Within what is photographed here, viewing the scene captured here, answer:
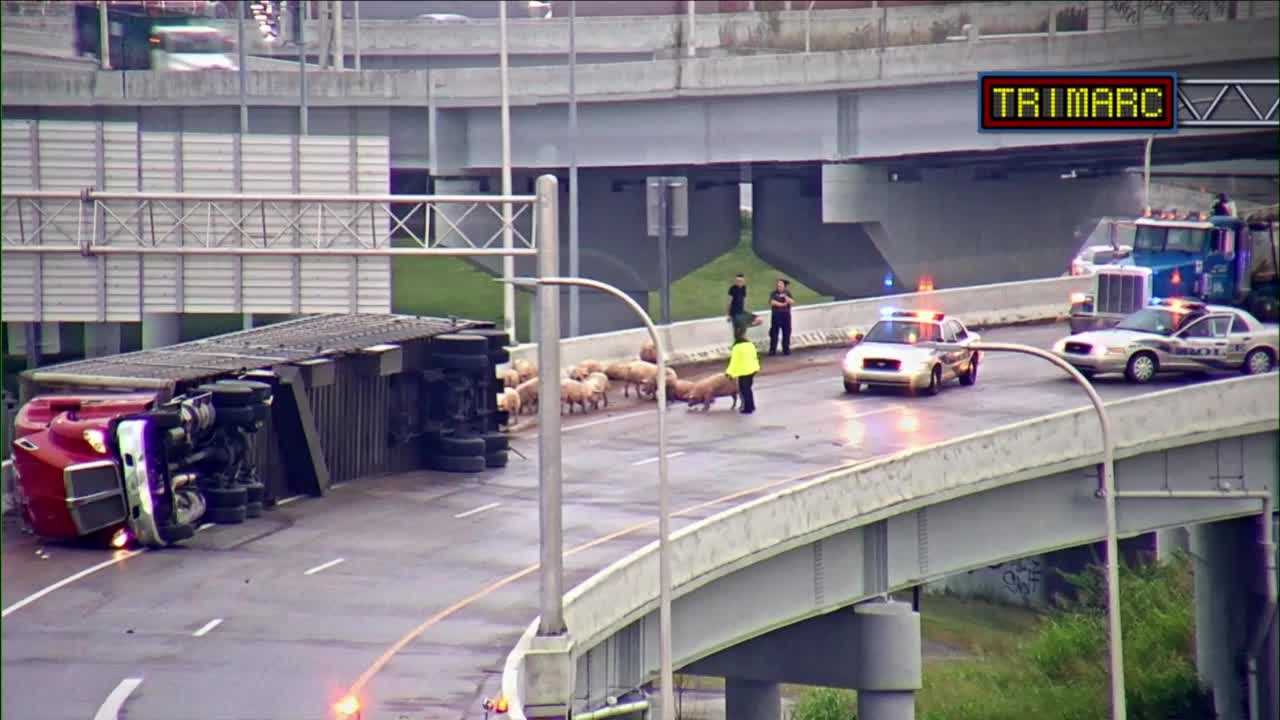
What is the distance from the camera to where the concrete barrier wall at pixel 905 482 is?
2430 cm

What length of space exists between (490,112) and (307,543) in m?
29.4

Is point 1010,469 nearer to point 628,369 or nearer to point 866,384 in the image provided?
point 866,384

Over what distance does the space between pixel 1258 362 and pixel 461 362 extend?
18.0 metres

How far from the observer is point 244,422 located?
96.9 ft

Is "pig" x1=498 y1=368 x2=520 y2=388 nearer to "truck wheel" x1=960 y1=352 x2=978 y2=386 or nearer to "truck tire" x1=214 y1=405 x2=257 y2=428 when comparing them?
"truck wheel" x1=960 y1=352 x2=978 y2=386

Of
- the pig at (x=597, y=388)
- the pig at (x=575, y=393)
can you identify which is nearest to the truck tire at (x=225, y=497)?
the pig at (x=575, y=393)

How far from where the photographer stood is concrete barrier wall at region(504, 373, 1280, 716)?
2430 centimetres

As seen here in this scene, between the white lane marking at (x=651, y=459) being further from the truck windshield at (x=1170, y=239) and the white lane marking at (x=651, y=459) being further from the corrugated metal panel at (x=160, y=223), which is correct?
the truck windshield at (x=1170, y=239)

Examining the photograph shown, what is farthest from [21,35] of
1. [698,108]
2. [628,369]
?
[628,369]

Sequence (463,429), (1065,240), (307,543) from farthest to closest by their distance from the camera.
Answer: (1065,240)
(463,429)
(307,543)

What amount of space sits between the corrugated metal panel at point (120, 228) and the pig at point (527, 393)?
→ 30.2ft

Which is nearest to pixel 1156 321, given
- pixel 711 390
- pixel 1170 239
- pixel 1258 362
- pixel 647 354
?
pixel 1258 362

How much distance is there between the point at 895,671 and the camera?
3155 centimetres

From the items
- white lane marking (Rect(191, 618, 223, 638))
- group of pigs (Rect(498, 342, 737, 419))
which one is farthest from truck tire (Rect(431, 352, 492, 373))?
white lane marking (Rect(191, 618, 223, 638))
